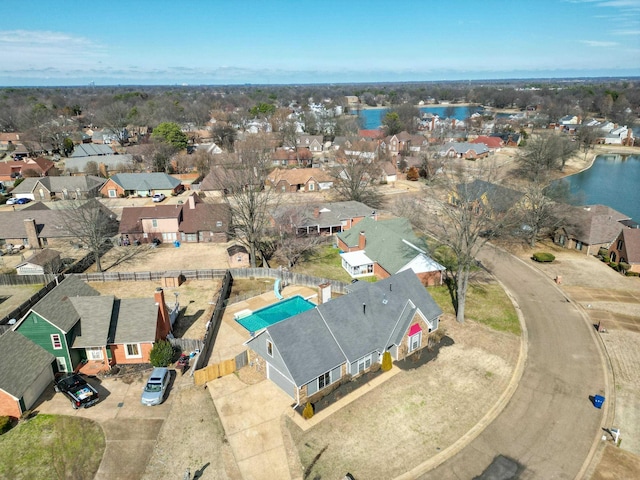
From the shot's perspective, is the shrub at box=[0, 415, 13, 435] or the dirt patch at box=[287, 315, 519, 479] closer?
the dirt patch at box=[287, 315, 519, 479]

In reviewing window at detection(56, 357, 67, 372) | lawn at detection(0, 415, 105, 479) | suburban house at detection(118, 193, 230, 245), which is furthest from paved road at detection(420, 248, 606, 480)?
suburban house at detection(118, 193, 230, 245)

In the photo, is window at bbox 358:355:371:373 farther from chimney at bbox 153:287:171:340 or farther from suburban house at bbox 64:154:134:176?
suburban house at bbox 64:154:134:176

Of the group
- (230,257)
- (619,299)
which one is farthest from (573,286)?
(230,257)

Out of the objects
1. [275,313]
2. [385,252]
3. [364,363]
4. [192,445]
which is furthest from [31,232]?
[364,363]

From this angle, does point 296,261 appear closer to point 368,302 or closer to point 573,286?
point 368,302

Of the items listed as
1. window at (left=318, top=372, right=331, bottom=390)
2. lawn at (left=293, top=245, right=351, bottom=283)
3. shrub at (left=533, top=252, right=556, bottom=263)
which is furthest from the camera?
shrub at (left=533, top=252, right=556, bottom=263)

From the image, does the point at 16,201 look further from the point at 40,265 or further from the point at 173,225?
the point at 40,265

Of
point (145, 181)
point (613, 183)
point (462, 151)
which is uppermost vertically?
point (462, 151)
